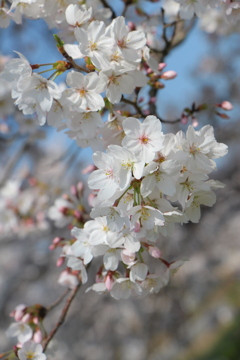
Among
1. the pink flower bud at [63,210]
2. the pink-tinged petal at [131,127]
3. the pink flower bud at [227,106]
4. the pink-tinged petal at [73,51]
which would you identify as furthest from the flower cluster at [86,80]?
the pink flower bud at [63,210]

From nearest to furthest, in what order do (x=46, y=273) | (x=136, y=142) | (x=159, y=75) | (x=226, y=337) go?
(x=136, y=142) < (x=159, y=75) < (x=46, y=273) < (x=226, y=337)

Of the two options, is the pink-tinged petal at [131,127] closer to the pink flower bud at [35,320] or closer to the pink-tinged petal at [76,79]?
the pink-tinged petal at [76,79]

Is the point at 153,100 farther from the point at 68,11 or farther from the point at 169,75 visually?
the point at 68,11

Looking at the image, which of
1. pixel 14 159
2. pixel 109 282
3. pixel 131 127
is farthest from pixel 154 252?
pixel 14 159

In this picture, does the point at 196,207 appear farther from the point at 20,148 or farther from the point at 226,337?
the point at 226,337

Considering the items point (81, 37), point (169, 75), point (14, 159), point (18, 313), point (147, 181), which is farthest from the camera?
point (14, 159)

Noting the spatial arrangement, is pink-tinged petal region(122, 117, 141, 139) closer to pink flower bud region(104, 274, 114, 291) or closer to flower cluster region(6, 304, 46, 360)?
pink flower bud region(104, 274, 114, 291)

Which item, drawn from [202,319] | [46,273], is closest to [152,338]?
[46,273]

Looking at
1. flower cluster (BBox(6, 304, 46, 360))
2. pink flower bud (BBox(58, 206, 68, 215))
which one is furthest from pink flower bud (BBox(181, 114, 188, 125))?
flower cluster (BBox(6, 304, 46, 360))

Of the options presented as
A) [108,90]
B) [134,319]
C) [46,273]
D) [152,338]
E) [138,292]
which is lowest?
[134,319]
